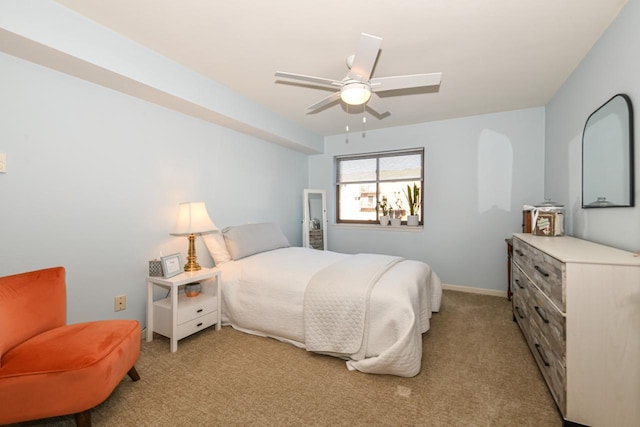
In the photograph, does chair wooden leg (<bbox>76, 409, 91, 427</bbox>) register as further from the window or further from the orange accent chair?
the window

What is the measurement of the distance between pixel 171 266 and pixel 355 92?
6.90 feet

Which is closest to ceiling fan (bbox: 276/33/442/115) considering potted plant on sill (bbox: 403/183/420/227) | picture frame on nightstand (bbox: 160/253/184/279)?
picture frame on nightstand (bbox: 160/253/184/279)

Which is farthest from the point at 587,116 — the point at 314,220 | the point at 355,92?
the point at 314,220

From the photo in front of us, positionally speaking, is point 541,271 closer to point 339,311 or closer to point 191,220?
point 339,311

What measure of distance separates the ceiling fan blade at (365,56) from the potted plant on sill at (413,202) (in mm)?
2575

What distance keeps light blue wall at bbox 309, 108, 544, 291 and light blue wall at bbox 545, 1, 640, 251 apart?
271 millimetres

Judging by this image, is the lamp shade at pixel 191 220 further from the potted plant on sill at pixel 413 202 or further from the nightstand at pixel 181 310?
the potted plant on sill at pixel 413 202

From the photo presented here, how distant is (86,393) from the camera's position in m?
1.39

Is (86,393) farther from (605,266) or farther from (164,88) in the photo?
(605,266)

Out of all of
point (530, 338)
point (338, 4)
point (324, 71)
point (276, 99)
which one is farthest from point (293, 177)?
point (530, 338)

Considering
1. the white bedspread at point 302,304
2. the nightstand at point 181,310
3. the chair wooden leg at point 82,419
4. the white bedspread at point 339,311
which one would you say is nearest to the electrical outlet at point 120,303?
the nightstand at point 181,310

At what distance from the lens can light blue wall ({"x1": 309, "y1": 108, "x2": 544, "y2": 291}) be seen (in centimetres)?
360

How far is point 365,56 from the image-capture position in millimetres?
1789

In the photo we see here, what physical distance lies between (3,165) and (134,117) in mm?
967
